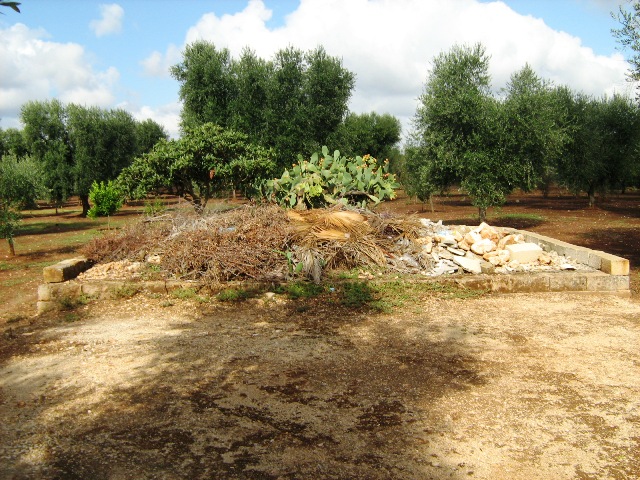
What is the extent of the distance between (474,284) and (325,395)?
4391mm

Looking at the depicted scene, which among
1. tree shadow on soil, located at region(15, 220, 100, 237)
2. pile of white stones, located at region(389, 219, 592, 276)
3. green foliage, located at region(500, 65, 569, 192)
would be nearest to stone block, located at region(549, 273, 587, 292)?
pile of white stones, located at region(389, 219, 592, 276)

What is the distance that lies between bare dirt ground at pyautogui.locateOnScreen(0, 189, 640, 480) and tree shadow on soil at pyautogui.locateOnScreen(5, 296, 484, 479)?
2 centimetres

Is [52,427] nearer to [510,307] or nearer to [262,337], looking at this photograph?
[262,337]

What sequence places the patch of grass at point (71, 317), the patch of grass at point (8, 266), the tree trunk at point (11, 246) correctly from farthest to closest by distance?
the tree trunk at point (11, 246) → the patch of grass at point (8, 266) → the patch of grass at point (71, 317)

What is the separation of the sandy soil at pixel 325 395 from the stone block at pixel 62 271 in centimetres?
123

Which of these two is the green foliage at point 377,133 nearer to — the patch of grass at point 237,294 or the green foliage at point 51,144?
the green foliage at point 51,144

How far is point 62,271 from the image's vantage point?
812cm

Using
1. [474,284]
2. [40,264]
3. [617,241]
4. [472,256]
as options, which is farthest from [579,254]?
[40,264]

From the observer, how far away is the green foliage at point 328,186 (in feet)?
34.3

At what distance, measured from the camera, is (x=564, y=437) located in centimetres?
356

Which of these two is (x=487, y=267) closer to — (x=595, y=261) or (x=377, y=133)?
(x=595, y=261)

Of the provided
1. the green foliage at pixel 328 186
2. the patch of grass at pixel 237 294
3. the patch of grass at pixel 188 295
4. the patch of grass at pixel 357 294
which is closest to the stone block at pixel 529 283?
the patch of grass at pixel 357 294

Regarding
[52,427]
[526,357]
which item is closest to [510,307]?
[526,357]

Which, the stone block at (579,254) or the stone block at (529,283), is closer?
the stone block at (529,283)
